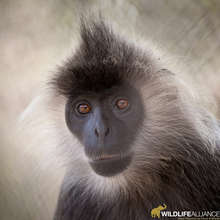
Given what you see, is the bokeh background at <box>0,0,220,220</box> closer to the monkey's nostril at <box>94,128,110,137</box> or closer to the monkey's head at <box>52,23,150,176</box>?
the monkey's head at <box>52,23,150,176</box>

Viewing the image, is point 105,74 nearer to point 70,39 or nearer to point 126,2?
point 70,39

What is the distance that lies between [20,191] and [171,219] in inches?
37.1

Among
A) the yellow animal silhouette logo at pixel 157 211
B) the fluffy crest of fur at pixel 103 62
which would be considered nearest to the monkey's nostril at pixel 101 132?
the fluffy crest of fur at pixel 103 62

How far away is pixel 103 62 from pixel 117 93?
14cm

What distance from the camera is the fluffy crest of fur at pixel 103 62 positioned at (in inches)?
64.6

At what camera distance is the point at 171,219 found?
154 cm

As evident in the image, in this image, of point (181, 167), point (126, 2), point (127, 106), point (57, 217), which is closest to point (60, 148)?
point (57, 217)

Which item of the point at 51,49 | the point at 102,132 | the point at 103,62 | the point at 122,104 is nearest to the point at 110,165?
the point at 102,132

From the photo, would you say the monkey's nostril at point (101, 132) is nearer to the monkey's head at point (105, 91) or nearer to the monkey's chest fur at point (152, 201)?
the monkey's head at point (105, 91)

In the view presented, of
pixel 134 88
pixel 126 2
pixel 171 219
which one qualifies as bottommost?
pixel 171 219

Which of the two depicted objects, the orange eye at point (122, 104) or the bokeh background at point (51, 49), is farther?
the bokeh background at point (51, 49)

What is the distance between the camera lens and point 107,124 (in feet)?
5.03
